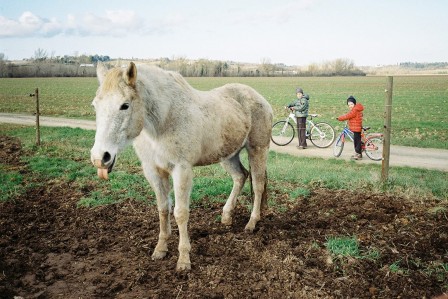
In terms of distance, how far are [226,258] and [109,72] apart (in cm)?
292

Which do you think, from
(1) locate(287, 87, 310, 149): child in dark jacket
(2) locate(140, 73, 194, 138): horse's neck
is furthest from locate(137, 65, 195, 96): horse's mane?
(1) locate(287, 87, 310, 149): child in dark jacket

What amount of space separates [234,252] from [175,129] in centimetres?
202

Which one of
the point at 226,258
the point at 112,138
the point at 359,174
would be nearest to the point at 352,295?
the point at 226,258

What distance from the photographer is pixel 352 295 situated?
4156mm

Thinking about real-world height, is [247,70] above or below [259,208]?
above

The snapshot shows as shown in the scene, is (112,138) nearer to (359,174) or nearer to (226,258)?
(226,258)

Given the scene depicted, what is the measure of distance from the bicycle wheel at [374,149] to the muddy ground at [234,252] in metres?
6.02

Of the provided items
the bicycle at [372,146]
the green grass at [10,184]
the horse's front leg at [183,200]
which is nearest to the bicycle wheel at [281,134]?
the bicycle at [372,146]

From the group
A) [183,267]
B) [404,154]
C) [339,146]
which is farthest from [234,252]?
[404,154]

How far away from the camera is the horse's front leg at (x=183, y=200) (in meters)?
4.67

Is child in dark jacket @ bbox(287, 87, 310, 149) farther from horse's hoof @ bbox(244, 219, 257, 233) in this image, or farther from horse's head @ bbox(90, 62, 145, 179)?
horse's head @ bbox(90, 62, 145, 179)

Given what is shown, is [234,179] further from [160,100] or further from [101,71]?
[101,71]

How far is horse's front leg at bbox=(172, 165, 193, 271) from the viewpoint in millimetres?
4668

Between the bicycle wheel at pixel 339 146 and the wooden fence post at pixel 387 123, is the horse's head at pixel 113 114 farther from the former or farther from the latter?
the bicycle wheel at pixel 339 146
